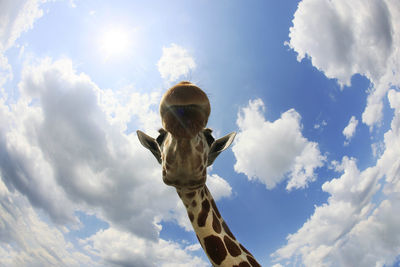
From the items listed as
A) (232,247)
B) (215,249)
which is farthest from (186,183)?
(232,247)

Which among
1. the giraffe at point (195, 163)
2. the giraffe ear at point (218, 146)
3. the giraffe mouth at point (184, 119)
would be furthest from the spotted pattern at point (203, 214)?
the giraffe mouth at point (184, 119)

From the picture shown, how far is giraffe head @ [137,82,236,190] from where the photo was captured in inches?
97.5

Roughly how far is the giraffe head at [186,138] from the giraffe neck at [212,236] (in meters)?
0.36

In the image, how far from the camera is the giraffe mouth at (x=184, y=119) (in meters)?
2.50

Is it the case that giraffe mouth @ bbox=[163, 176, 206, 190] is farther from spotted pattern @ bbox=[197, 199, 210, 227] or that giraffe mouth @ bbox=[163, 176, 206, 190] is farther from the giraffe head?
spotted pattern @ bbox=[197, 199, 210, 227]

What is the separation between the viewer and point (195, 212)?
12.2 feet

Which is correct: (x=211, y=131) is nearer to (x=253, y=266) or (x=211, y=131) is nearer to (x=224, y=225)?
(x=224, y=225)

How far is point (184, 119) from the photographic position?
2566mm

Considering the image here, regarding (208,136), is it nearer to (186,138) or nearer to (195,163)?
(195,163)

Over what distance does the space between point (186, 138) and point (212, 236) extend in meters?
2.00

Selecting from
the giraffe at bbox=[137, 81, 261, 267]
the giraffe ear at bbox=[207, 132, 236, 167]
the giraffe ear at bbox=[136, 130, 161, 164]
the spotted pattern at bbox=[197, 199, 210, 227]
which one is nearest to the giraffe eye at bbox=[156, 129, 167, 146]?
the giraffe at bbox=[137, 81, 261, 267]

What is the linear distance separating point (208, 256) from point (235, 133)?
2.35 metres

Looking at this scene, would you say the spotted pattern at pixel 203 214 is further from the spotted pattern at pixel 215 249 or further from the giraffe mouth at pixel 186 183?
the giraffe mouth at pixel 186 183

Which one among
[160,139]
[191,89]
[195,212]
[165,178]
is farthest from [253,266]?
[191,89]
